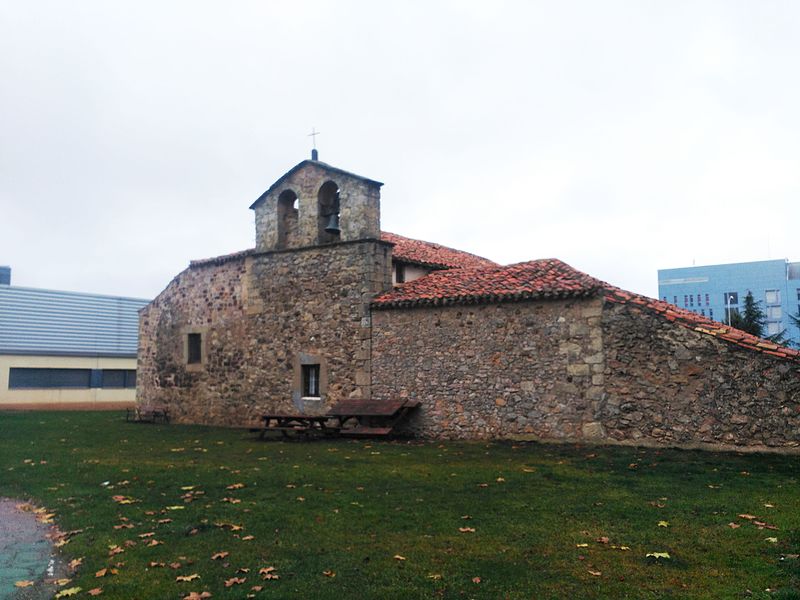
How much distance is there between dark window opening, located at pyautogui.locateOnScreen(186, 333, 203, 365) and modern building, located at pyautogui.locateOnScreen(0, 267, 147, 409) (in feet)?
38.6

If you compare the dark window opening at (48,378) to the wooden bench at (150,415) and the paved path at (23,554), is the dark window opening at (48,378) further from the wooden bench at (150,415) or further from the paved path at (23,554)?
the paved path at (23,554)

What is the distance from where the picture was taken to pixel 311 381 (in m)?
18.6

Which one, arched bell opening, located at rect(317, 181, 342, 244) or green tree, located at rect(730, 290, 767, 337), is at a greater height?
arched bell opening, located at rect(317, 181, 342, 244)

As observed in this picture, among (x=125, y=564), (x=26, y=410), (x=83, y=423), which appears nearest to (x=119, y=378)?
(x=26, y=410)

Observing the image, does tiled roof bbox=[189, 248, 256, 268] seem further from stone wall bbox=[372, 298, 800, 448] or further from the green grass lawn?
the green grass lawn

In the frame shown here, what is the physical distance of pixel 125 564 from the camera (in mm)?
6035

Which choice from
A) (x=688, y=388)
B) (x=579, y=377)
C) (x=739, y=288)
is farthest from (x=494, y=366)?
(x=739, y=288)

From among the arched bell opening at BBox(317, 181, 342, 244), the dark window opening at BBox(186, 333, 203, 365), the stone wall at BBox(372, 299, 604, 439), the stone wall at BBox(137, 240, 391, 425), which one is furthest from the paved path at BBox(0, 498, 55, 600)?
the dark window opening at BBox(186, 333, 203, 365)

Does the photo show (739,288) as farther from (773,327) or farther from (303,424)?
(303,424)

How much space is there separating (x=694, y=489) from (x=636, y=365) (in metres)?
4.64

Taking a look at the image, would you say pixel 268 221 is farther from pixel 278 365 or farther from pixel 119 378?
pixel 119 378

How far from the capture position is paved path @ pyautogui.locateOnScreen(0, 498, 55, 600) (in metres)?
5.45

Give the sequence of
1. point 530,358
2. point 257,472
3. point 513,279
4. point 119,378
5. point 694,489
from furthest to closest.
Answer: point 119,378 → point 513,279 → point 530,358 → point 257,472 → point 694,489

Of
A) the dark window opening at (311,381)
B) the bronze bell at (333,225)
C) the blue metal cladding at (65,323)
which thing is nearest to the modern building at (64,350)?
the blue metal cladding at (65,323)
